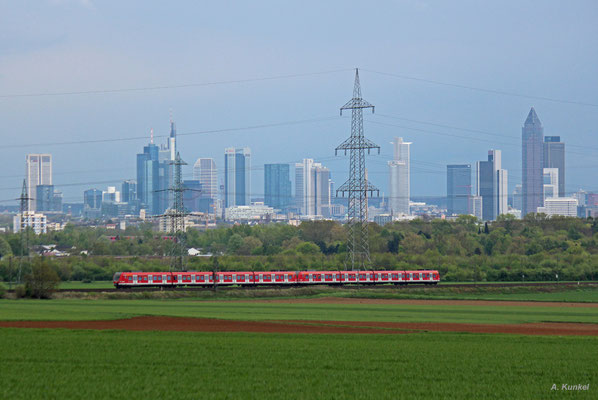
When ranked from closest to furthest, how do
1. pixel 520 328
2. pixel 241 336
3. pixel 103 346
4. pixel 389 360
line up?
pixel 389 360, pixel 103 346, pixel 241 336, pixel 520 328

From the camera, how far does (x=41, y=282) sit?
71625 mm

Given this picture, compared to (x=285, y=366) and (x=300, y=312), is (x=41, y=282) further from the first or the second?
(x=285, y=366)

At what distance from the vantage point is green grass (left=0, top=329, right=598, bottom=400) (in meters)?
Answer: 22.9

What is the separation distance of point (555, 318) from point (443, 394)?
32410 millimetres

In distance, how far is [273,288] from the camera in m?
87.2

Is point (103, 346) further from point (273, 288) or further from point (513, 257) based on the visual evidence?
point (513, 257)

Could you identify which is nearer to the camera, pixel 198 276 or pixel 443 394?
pixel 443 394

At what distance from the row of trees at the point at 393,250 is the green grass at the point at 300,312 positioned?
33302 mm

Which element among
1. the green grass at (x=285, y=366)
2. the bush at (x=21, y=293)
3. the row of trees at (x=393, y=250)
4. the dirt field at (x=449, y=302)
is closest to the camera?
the green grass at (x=285, y=366)

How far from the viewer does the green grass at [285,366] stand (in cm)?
2289

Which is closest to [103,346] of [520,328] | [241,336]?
[241,336]

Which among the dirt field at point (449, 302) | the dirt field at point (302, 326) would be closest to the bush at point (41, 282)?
the dirt field at point (449, 302)

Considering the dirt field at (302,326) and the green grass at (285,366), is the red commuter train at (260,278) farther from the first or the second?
the green grass at (285,366)

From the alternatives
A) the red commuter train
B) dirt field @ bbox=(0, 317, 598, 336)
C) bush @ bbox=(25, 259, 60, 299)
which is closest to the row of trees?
the red commuter train
